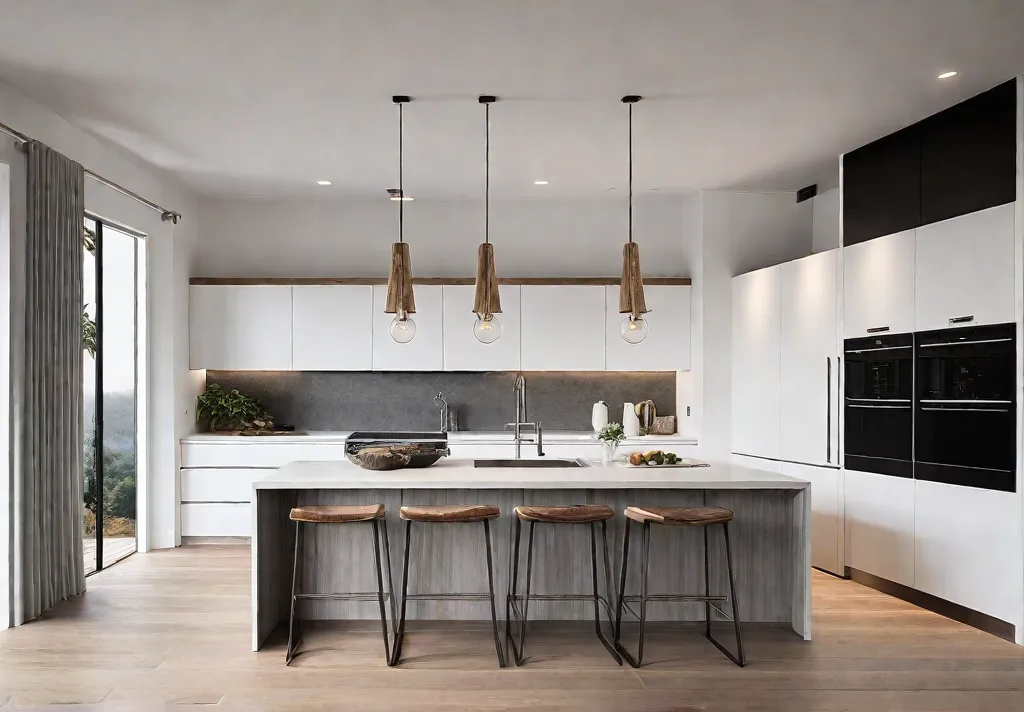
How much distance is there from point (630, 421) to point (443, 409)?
5.46 ft

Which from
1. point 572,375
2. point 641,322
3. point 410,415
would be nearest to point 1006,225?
point 641,322

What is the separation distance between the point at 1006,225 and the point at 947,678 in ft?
7.41

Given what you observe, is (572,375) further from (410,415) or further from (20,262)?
(20,262)

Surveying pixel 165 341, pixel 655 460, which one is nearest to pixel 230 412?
pixel 165 341

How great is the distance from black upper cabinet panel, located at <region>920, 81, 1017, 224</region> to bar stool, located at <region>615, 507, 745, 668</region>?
220 cm

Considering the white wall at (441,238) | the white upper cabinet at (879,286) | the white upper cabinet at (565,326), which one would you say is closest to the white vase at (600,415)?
the white upper cabinet at (565,326)

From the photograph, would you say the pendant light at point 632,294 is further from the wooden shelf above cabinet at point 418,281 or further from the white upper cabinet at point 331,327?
the white upper cabinet at point 331,327

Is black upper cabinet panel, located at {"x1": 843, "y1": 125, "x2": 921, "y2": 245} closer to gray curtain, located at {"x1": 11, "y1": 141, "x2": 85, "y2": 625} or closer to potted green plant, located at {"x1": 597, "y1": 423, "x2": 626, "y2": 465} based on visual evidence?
potted green plant, located at {"x1": 597, "y1": 423, "x2": 626, "y2": 465}

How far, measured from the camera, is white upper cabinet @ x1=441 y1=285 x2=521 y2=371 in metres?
6.71

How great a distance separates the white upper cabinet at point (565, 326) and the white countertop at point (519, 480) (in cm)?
252

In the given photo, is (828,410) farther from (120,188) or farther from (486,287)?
(120,188)

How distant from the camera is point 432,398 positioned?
710cm

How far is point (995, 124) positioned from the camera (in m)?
4.14

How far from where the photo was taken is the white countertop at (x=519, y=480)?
3.91m
